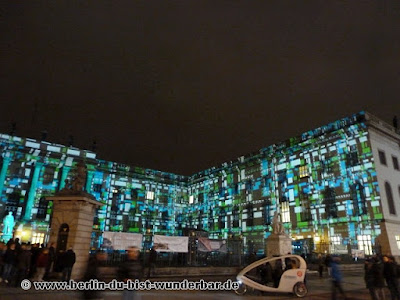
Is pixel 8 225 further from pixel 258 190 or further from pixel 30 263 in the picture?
pixel 258 190

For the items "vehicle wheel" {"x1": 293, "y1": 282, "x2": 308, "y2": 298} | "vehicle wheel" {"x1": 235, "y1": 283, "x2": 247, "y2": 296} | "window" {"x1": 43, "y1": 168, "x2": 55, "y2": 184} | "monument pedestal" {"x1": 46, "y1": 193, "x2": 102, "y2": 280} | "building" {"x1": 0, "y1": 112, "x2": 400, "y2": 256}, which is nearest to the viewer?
"vehicle wheel" {"x1": 293, "y1": 282, "x2": 308, "y2": 298}

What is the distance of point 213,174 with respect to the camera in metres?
55.5

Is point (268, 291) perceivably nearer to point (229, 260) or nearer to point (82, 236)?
point (82, 236)

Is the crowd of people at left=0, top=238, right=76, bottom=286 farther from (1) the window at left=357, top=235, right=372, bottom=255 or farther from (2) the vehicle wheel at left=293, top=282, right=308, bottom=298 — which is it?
(1) the window at left=357, top=235, right=372, bottom=255

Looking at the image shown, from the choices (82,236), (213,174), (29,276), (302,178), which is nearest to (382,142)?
(302,178)

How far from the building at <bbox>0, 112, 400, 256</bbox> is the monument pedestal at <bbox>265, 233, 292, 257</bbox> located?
5.94m

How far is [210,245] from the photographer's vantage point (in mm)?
22219

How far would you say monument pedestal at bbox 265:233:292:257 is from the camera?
20.0 m

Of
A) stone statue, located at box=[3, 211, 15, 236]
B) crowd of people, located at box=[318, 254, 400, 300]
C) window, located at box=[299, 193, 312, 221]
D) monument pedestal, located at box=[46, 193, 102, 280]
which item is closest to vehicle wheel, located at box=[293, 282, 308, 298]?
crowd of people, located at box=[318, 254, 400, 300]

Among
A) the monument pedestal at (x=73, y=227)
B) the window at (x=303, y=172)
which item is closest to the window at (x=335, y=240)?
the window at (x=303, y=172)

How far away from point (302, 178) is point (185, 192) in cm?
2825

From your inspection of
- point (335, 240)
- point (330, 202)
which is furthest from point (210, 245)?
point (330, 202)

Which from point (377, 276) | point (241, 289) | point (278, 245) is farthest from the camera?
point (278, 245)

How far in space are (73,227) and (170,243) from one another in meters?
7.70
